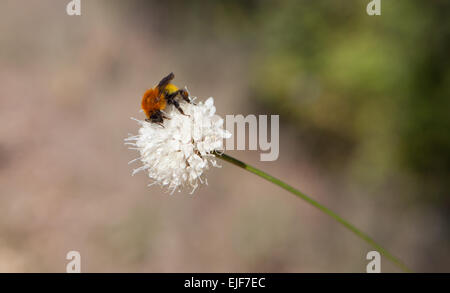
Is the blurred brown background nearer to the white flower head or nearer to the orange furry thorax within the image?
the white flower head

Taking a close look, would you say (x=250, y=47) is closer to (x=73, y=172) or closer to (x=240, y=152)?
(x=240, y=152)

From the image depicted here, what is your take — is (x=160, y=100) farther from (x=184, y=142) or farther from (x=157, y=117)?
(x=184, y=142)

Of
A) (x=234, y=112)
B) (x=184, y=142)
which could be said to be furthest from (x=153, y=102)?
(x=234, y=112)

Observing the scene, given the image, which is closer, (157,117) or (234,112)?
(157,117)

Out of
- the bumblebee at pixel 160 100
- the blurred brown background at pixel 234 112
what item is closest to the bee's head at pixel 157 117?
the bumblebee at pixel 160 100

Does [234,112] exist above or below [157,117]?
above

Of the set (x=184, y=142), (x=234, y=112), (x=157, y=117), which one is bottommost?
(x=184, y=142)

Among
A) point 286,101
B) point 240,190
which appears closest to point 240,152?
point 240,190
